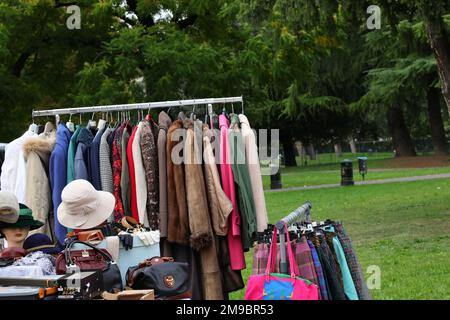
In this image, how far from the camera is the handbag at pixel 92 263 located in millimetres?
4969

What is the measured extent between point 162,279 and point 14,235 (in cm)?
143

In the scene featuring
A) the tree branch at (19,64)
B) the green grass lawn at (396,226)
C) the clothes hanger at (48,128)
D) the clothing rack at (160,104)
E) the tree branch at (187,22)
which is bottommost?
the green grass lawn at (396,226)

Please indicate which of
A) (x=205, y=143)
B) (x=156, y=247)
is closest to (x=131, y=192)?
(x=205, y=143)

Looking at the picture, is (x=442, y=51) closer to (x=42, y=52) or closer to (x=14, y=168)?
(x=14, y=168)

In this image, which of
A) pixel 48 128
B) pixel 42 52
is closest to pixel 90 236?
pixel 48 128

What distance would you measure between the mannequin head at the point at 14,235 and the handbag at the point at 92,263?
856mm

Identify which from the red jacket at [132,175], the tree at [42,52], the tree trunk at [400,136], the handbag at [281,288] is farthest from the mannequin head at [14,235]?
the tree trunk at [400,136]

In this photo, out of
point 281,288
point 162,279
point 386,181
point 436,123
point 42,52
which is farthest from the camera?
point 436,123

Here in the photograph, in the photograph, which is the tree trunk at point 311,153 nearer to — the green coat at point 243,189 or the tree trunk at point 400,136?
the tree trunk at point 400,136

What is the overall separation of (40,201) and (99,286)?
346 centimetres

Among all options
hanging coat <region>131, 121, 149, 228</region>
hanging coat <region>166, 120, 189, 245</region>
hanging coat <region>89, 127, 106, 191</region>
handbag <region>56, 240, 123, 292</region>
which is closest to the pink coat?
hanging coat <region>166, 120, 189, 245</region>

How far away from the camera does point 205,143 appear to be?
762 centimetres

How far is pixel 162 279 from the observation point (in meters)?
5.05
